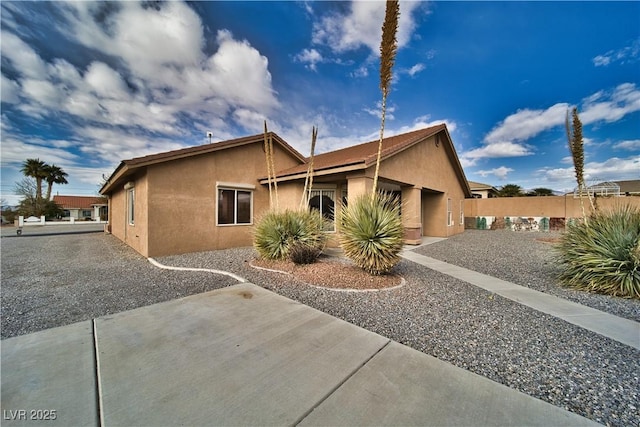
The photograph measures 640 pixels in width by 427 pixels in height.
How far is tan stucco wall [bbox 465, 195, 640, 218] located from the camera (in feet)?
61.6

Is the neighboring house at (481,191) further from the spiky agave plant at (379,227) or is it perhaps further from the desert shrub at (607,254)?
the spiky agave plant at (379,227)

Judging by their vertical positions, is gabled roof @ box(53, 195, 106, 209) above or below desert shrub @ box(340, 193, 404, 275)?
above

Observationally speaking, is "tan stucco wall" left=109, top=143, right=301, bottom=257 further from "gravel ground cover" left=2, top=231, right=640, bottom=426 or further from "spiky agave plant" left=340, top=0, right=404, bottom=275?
"spiky agave plant" left=340, top=0, right=404, bottom=275

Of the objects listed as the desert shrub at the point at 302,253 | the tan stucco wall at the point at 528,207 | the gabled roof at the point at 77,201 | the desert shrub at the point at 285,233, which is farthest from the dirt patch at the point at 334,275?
the gabled roof at the point at 77,201

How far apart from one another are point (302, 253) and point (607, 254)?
7142 millimetres

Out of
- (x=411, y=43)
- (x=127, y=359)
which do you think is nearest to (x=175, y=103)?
(x=411, y=43)

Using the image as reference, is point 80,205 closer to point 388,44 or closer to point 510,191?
point 388,44

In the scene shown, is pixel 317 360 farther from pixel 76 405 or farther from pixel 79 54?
pixel 79 54

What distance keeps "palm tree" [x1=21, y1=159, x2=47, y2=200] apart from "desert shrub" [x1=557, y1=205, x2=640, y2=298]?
185 feet

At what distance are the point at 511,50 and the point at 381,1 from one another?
7723 millimetres

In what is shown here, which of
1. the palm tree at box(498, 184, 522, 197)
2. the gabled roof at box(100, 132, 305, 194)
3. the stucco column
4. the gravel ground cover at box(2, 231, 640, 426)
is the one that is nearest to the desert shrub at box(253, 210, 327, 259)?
the gravel ground cover at box(2, 231, 640, 426)

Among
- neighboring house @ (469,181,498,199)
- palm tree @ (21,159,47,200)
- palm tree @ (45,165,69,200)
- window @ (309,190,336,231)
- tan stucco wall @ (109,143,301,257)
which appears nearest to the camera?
tan stucco wall @ (109,143,301,257)

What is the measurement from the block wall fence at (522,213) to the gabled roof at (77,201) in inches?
2371

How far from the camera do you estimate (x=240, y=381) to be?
2391 millimetres
